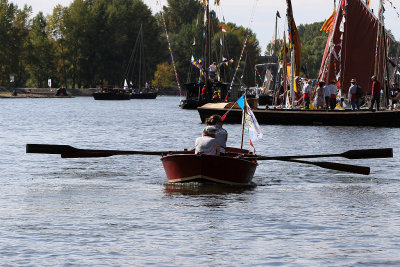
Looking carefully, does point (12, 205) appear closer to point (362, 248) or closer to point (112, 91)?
point (362, 248)

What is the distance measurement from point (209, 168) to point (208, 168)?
26 millimetres

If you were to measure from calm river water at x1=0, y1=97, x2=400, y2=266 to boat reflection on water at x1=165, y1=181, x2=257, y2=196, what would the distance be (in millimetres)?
32

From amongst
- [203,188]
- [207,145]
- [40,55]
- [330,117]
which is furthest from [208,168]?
[40,55]

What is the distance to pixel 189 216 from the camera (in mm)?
19609

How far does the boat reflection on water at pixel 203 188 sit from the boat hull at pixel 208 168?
199 millimetres

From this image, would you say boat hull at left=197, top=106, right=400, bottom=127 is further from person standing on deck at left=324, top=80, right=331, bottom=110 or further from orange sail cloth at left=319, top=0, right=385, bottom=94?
orange sail cloth at left=319, top=0, right=385, bottom=94

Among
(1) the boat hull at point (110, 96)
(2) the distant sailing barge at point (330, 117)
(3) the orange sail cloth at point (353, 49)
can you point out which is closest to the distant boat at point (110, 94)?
(1) the boat hull at point (110, 96)

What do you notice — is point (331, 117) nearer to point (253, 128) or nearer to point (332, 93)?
point (332, 93)

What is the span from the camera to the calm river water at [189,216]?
50.6 ft

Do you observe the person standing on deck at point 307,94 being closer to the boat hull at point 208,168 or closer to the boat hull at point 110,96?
the boat hull at point 208,168

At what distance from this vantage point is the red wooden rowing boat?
23.6 m

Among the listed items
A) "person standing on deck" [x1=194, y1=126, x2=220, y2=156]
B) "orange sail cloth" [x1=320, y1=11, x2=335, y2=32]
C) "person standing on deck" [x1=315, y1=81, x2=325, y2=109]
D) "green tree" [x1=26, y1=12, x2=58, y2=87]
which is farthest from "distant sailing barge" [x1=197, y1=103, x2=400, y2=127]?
"green tree" [x1=26, y1=12, x2=58, y2=87]

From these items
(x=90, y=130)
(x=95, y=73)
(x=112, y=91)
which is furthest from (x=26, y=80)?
(x=90, y=130)

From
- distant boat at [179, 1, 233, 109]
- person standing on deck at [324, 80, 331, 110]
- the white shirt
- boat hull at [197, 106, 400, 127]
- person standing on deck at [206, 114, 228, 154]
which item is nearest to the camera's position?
the white shirt
